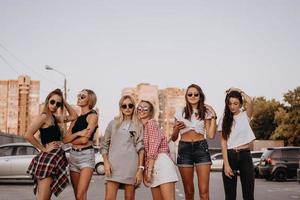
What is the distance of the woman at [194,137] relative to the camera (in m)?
6.10

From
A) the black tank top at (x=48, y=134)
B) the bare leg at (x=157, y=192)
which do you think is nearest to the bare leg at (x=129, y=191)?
the bare leg at (x=157, y=192)

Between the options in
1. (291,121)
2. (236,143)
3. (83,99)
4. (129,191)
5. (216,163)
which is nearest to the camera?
(129,191)

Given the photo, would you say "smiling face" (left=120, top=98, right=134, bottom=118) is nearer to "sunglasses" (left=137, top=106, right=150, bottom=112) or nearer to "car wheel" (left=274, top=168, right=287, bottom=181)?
"sunglasses" (left=137, top=106, right=150, bottom=112)

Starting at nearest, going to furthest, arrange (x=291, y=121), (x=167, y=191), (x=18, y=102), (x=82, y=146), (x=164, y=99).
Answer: (x=167, y=191) < (x=82, y=146) < (x=291, y=121) < (x=18, y=102) < (x=164, y=99)

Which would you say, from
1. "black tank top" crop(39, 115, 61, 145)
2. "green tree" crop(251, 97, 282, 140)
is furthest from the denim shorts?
"green tree" crop(251, 97, 282, 140)

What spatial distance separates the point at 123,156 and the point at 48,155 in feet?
3.57

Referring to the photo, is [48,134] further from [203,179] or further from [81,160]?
[203,179]

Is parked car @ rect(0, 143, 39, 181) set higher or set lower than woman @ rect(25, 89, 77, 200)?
lower

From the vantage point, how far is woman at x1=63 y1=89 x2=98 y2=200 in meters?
5.98

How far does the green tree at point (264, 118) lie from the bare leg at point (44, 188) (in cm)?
6521

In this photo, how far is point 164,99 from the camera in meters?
154

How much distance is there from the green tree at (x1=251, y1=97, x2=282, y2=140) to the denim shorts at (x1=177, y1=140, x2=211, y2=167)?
6457 cm

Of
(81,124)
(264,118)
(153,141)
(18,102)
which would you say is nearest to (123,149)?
(153,141)

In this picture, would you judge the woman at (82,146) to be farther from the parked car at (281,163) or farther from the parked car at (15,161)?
the parked car at (281,163)
